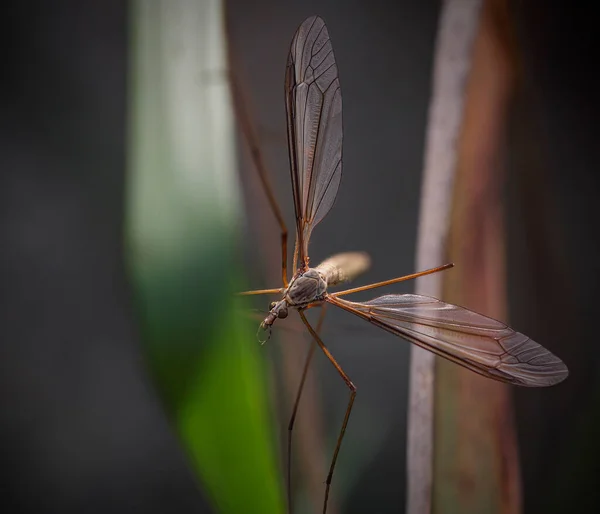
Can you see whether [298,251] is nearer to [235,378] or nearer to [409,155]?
[235,378]

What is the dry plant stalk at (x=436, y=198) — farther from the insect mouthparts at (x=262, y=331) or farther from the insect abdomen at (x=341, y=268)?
the insect mouthparts at (x=262, y=331)

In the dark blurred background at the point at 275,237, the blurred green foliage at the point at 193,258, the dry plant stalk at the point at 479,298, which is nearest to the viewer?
the blurred green foliage at the point at 193,258

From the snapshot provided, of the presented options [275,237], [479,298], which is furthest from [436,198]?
[275,237]

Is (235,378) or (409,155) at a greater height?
(409,155)

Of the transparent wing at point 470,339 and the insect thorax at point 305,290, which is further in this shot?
the insect thorax at point 305,290

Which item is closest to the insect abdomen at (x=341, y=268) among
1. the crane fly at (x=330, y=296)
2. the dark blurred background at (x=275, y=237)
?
the crane fly at (x=330, y=296)

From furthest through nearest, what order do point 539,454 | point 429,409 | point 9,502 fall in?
point 539,454
point 9,502
point 429,409

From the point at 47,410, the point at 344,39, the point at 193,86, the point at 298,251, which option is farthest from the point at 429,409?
the point at 344,39
